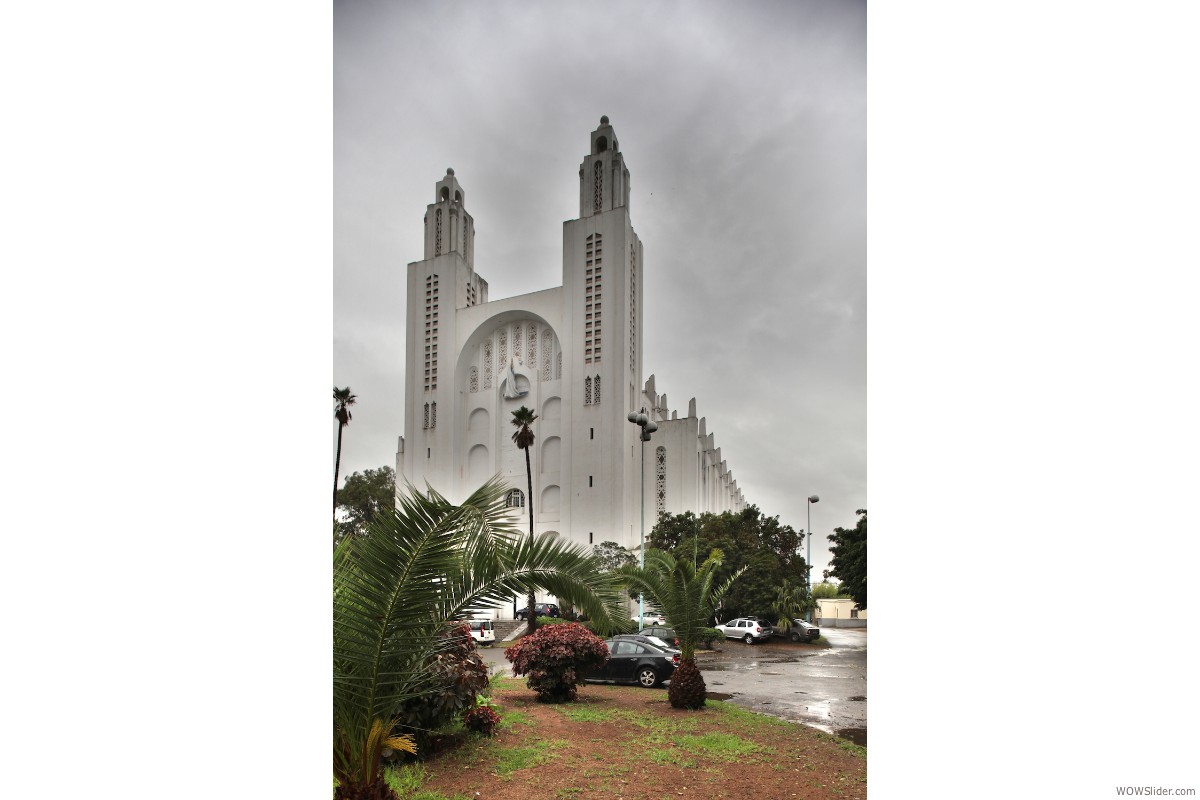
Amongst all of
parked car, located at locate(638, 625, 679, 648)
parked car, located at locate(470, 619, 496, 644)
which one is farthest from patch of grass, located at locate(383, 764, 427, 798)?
parked car, located at locate(638, 625, 679, 648)

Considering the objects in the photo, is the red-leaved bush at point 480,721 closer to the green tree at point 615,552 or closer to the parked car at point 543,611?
the parked car at point 543,611

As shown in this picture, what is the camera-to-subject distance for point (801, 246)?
1700cm

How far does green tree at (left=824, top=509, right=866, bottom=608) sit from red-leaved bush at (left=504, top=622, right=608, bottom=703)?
8.73 meters

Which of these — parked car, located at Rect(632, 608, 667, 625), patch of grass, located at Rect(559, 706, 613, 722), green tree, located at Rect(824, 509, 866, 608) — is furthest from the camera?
green tree, located at Rect(824, 509, 866, 608)

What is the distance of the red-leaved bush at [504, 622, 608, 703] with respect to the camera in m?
6.79

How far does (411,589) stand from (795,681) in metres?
9.08

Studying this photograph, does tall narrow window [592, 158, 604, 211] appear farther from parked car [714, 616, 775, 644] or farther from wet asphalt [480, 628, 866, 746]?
wet asphalt [480, 628, 866, 746]

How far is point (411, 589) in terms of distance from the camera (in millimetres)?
2598

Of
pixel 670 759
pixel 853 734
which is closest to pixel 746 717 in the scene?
pixel 853 734

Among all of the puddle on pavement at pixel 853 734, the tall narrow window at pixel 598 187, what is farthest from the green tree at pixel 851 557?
the tall narrow window at pixel 598 187
